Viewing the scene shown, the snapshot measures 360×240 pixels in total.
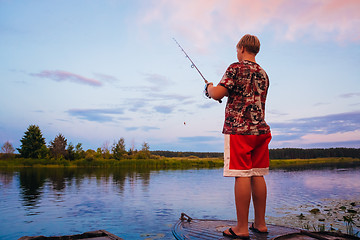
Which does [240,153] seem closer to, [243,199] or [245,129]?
[245,129]

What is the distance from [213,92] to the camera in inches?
134

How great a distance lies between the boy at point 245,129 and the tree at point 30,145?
41.8m

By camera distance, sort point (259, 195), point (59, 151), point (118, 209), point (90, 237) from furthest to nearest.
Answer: point (59, 151)
point (118, 209)
point (90, 237)
point (259, 195)

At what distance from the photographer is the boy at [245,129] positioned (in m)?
3.28

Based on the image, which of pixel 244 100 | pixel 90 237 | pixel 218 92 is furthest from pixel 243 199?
pixel 90 237

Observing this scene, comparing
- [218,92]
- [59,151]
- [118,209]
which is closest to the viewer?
[218,92]

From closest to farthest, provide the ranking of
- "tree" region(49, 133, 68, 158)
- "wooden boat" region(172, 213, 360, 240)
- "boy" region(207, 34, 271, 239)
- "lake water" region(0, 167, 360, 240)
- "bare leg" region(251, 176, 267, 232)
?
"wooden boat" region(172, 213, 360, 240), "boy" region(207, 34, 271, 239), "bare leg" region(251, 176, 267, 232), "lake water" region(0, 167, 360, 240), "tree" region(49, 133, 68, 158)

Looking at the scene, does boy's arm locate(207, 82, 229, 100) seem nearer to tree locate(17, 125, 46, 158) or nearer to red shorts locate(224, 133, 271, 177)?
red shorts locate(224, 133, 271, 177)

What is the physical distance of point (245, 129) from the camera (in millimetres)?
3312

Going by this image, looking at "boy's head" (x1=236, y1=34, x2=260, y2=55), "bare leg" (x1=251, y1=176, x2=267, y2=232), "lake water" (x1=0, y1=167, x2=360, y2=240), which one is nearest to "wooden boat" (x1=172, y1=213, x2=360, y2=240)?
"bare leg" (x1=251, y1=176, x2=267, y2=232)

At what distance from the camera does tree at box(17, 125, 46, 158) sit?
4056 cm

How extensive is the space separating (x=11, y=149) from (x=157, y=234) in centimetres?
4372

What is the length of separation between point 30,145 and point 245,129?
143 feet

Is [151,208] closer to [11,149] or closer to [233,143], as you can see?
[233,143]
